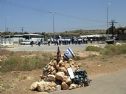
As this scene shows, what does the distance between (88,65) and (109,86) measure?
8.94 m

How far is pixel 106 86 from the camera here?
19.5 metres

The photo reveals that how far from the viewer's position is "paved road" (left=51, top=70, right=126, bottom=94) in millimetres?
18031

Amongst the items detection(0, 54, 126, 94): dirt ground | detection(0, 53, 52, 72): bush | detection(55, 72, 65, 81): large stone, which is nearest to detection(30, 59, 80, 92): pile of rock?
detection(55, 72, 65, 81): large stone

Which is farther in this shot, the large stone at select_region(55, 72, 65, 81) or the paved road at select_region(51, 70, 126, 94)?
the large stone at select_region(55, 72, 65, 81)

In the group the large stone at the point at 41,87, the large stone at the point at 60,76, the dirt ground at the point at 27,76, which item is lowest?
the dirt ground at the point at 27,76

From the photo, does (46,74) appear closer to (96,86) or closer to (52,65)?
(52,65)

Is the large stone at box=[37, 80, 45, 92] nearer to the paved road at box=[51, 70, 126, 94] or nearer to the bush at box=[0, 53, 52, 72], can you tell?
the paved road at box=[51, 70, 126, 94]

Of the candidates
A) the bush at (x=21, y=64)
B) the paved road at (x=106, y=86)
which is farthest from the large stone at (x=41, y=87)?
the bush at (x=21, y=64)

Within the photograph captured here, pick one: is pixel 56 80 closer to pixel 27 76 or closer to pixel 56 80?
pixel 56 80

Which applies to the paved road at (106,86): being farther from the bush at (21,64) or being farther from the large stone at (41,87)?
the bush at (21,64)

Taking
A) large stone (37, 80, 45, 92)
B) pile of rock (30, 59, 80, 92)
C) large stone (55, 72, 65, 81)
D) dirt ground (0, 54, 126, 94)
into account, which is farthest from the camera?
large stone (55, 72, 65, 81)

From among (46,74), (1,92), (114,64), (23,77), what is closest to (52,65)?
(46,74)

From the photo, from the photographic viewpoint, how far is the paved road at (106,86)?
59.2ft

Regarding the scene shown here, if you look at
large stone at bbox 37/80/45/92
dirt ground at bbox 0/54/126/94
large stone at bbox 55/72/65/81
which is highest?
large stone at bbox 55/72/65/81
